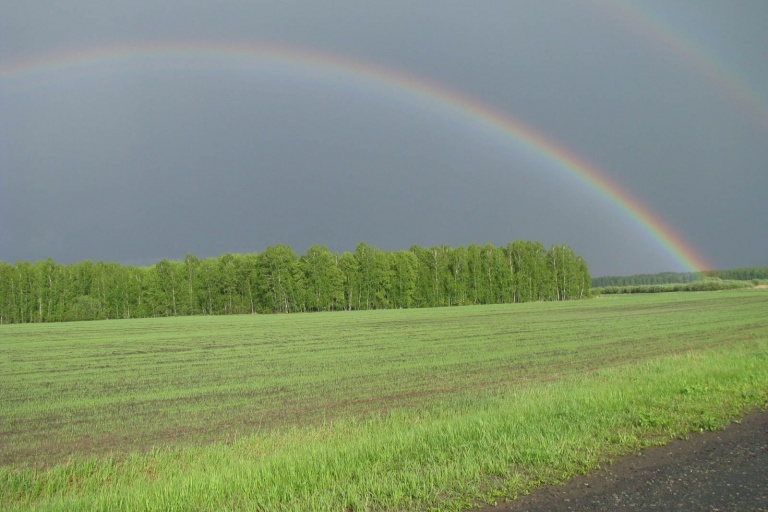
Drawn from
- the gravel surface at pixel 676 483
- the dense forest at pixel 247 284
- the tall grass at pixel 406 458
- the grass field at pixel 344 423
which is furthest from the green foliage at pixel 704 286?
the gravel surface at pixel 676 483

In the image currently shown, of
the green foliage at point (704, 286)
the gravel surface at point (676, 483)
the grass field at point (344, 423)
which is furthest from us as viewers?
the green foliage at point (704, 286)

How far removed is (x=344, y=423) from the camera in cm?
1159

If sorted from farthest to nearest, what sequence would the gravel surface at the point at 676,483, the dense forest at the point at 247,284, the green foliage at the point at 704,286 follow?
the green foliage at the point at 704,286
the dense forest at the point at 247,284
the gravel surface at the point at 676,483

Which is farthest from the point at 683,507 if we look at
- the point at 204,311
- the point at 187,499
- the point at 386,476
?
the point at 204,311

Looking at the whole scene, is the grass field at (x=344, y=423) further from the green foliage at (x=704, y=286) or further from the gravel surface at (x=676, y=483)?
the green foliage at (x=704, y=286)

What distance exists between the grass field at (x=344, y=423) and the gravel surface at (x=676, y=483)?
0.36 metres

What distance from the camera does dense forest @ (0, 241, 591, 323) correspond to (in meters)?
105

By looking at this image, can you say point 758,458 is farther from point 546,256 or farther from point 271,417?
point 546,256

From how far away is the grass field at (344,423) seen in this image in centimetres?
705

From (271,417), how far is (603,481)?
26.4 feet

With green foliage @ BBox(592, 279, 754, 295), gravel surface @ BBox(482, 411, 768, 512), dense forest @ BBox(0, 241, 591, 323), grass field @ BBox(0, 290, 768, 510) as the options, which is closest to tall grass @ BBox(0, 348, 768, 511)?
grass field @ BBox(0, 290, 768, 510)

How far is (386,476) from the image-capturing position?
7.11 meters

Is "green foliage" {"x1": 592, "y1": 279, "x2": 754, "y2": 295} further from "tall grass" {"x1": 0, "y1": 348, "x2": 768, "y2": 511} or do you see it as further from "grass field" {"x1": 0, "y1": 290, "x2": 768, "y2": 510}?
"tall grass" {"x1": 0, "y1": 348, "x2": 768, "y2": 511}

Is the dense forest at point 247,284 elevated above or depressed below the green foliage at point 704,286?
above
